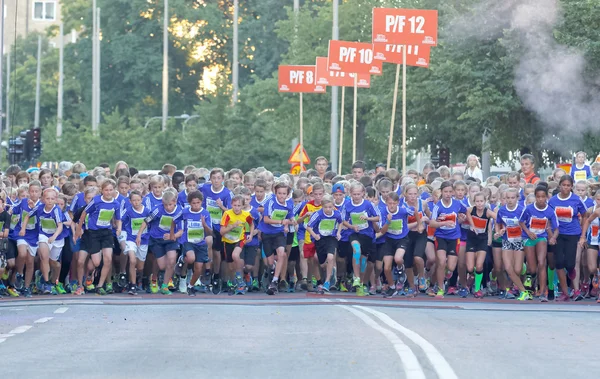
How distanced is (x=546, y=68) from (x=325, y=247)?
64.6ft

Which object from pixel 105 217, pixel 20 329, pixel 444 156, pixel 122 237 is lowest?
pixel 20 329

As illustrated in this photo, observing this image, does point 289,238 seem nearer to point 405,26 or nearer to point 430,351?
point 430,351

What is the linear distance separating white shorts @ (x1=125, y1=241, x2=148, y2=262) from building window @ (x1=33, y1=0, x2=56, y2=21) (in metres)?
114

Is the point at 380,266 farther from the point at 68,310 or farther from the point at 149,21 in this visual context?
the point at 149,21

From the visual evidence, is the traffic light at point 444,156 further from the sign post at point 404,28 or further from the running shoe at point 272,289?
the running shoe at point 272,289

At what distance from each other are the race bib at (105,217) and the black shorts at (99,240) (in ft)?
0.36

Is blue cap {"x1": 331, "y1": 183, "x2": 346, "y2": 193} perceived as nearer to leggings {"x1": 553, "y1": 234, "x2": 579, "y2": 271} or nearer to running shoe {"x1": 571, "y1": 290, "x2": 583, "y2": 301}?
leggings {"x1": 553, "y1": 234, "x2": 579, "y2": 271}

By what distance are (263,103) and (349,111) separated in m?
5.20

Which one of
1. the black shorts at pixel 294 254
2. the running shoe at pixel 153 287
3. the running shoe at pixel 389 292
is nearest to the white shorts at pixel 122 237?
the running shoe at pixel 153 287

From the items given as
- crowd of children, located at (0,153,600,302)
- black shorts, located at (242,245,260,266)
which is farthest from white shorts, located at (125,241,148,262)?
black shorts, located at (242,245,260,266)

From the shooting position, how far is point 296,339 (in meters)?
13.7

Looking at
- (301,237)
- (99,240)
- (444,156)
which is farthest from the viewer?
(444,156)

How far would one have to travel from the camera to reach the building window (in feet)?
435

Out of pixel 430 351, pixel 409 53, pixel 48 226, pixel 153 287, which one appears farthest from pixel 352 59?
pixel 430 351
